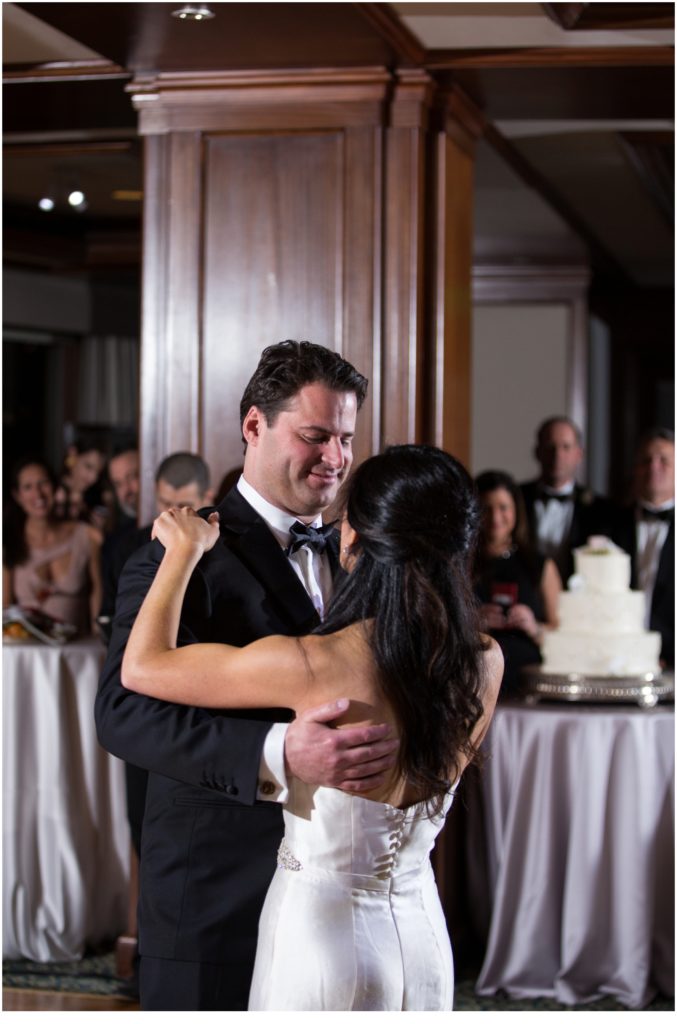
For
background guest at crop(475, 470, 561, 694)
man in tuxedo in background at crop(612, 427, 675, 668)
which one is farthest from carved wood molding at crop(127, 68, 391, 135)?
man in tuxedo in background at crop(612, 427, 675, 668)

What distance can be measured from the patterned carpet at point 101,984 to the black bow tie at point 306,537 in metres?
2.73

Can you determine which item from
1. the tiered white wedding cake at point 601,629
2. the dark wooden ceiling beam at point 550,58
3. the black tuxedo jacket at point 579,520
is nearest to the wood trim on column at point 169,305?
the dark wooden ceiling beam at point 550,58

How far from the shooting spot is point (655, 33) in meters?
4.40

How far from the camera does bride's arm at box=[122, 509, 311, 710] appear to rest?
1.87m

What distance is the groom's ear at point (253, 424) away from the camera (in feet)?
6.76

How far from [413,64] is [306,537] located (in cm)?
277

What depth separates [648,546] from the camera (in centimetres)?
611

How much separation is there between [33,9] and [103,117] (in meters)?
1.51

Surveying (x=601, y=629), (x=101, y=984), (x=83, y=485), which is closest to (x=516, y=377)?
(x=83, y=485)

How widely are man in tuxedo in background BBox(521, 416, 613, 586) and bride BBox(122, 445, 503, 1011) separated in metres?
4.49

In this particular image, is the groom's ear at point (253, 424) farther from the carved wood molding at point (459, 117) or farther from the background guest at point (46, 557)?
the background guest at point (46, 557)

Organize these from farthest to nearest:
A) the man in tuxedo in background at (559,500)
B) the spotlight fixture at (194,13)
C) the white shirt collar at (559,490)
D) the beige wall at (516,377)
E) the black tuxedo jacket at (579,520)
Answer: the beige wall at (516,377), the white shirt collar at (559,490), the man in tuxedo in background at (559,500), the black tuxedo jacket at (579,520), the spotlight fixture at (194,13)

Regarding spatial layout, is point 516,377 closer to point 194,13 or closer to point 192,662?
point 194,13

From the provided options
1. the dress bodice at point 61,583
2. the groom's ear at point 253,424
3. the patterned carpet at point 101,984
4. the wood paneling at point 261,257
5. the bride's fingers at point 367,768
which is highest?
the wood paneling at point 261,257
